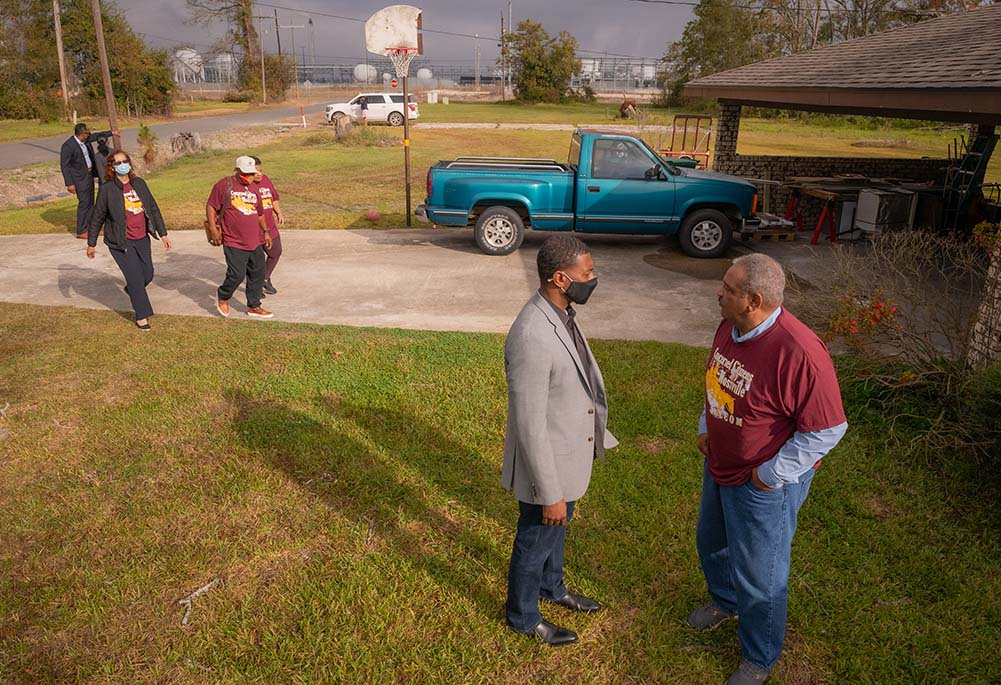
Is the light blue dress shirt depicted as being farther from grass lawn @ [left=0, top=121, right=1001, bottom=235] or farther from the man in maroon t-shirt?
grass lawn @ [left=0, top=121, right=1001, bottom=235]

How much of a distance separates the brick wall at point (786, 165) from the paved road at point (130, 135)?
66.7 ft

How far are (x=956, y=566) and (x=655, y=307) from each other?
4.98 meters

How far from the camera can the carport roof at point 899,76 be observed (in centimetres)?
689

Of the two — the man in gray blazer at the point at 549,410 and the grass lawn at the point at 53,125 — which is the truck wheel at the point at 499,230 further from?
the grass lawn at the point at 53,125

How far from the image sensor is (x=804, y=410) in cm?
256

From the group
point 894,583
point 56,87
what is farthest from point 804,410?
point 56,87

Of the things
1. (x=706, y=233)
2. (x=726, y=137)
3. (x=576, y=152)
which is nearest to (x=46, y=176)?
(x=576, y=152)

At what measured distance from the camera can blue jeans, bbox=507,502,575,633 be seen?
306 centimetres

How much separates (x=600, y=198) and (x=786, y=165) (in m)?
6.72

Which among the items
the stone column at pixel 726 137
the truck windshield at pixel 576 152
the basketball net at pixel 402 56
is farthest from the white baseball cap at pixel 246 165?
the stone column at pixel 726 137

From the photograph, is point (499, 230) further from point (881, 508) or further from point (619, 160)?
point (881, 508)

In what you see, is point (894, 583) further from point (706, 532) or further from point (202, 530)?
point (202, 530)

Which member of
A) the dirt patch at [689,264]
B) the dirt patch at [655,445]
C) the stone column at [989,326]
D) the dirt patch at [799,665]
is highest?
the stone column at [989,326]

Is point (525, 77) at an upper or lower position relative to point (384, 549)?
upper
